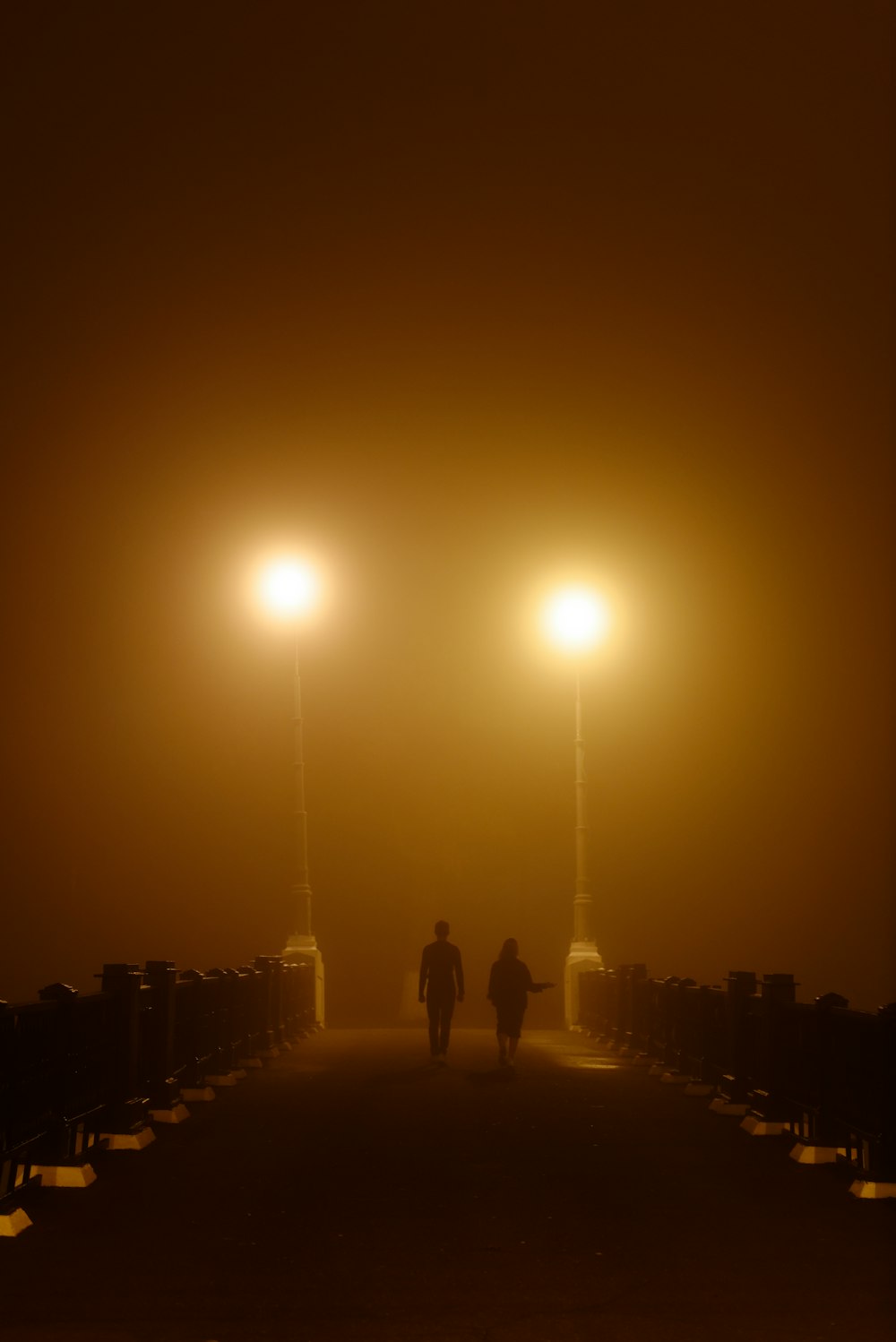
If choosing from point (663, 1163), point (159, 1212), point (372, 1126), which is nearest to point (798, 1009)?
point (663, 1163)

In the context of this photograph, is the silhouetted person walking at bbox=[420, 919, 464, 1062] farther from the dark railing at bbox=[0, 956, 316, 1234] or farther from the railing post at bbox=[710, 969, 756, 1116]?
the railing post at bbox=[710, 969, 756, 1116]

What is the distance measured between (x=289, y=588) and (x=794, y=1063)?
26.9 metres

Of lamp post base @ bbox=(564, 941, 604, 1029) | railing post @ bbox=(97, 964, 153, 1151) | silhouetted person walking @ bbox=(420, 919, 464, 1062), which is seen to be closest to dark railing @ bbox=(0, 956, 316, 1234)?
railing post @ bbox=(97, 964, 153, 1151)

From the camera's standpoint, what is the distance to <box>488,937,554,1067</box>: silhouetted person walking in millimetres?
19750

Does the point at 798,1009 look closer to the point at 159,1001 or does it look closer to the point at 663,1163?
the point at 663,1163

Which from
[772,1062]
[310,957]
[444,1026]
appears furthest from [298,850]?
[772,1062]

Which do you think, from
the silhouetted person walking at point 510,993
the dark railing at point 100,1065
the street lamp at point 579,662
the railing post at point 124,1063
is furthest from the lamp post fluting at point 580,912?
the railing post at point 124,1063

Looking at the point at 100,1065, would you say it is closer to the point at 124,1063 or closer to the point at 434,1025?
the point at 124,1063

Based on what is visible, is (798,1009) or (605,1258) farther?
(798,1009)

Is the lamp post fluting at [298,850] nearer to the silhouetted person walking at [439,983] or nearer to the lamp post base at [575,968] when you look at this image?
the lamp post base at [575,968]

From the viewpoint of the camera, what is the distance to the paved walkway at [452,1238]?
668 cm

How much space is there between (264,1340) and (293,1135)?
6359mm

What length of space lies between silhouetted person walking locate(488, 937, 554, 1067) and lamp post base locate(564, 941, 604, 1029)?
1390cm

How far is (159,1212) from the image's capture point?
29.8ft
